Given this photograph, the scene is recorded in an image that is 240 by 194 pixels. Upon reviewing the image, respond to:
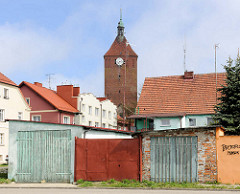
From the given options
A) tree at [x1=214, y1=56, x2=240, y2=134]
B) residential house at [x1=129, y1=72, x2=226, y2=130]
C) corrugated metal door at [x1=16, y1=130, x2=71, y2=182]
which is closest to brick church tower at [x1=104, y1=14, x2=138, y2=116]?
residential house at [x1=129, y1=72, x2=226, y2=130]

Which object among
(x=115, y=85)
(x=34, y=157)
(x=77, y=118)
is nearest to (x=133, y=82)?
(x=115, y=85)

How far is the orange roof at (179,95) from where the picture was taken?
38.8 m

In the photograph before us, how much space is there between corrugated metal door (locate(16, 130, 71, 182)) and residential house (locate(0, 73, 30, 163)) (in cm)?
2414

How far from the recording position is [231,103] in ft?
83.3

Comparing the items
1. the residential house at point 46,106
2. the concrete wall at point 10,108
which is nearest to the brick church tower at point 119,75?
the residential house at point 46,106

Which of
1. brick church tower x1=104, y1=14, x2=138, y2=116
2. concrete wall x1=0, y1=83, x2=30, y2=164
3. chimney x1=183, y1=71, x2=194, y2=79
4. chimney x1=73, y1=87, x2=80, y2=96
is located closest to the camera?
chimney x1=183, y1=71, x2=194, y2=79

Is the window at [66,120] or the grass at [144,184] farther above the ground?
the window at [66,120]

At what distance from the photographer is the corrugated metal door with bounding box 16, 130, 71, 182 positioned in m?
19.1

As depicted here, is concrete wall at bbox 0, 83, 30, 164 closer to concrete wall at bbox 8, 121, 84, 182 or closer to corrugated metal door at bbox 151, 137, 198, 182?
concrete wall at bbox 8, 121, 84, 182

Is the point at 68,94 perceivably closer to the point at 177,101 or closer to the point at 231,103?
the point at 177,101

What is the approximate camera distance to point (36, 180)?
19406mm

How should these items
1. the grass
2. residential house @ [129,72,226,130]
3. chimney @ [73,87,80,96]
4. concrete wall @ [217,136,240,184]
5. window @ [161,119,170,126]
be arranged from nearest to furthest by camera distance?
1. the grass
2. concrete wall @ [217,136,240,184]
3. residential house @ [129,72,226,130]
4. window @ [161,119,170,126]
5. chimney @ [73,87,80,96]

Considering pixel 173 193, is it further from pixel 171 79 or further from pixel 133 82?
pixel 133 82

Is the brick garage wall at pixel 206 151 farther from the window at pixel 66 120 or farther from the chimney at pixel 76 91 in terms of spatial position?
the chimney at pixel 76 91
